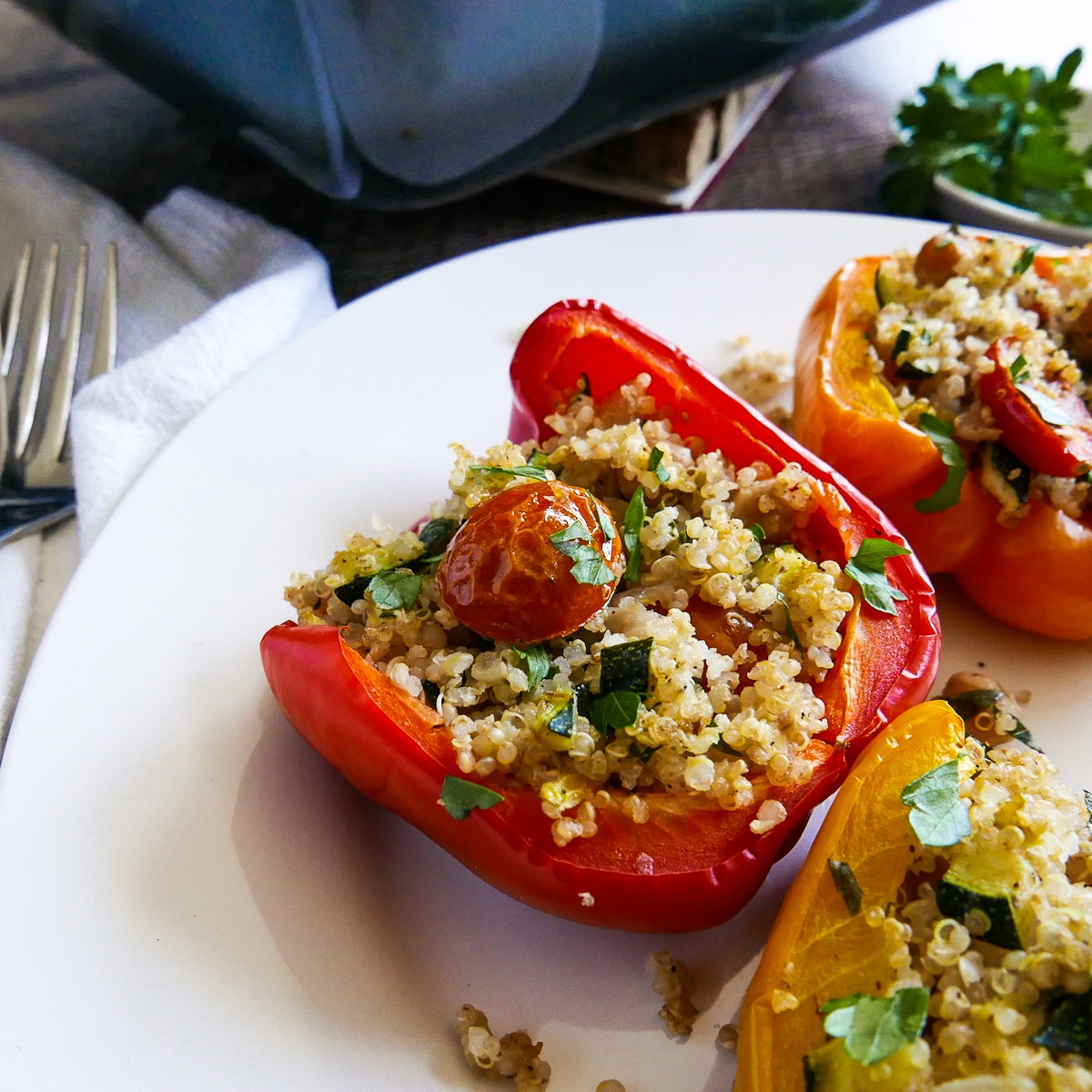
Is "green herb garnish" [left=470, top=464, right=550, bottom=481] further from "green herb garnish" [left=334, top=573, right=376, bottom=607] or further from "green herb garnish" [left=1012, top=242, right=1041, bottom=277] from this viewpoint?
"green herb garnish" [left=1012, top=242, right=1041, bottom=277]

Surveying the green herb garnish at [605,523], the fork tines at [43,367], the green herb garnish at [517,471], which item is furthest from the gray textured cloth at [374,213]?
the green herb garnish at [605,523]

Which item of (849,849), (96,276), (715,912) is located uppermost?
(96,276)

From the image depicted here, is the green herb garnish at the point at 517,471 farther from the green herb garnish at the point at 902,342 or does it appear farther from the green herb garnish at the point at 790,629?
the green herb garnish at the point at 902,342

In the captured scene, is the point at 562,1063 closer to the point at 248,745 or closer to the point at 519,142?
the point at 248,745

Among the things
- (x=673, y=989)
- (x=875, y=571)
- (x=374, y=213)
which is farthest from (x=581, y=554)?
(x=374, y=213)

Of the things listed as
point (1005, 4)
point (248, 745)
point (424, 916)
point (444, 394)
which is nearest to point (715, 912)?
point (424, 916)

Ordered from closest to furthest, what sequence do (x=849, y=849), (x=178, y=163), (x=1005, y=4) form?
(x=849, y=849)
(x=178, y=163)
(x=1005, y=4)
